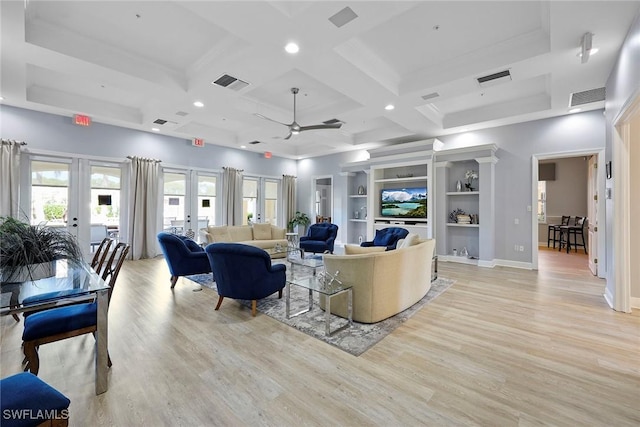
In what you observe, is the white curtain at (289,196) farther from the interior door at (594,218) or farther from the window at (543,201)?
the window at (543,201)

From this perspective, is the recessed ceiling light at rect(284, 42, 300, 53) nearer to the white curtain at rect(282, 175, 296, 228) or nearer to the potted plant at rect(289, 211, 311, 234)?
the white curtain at rect(282, 175, 296, 228)

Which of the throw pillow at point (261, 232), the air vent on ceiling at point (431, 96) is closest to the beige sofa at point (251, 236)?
the throw pillow at point (261, 232)

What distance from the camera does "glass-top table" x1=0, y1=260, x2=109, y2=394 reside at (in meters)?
1.73

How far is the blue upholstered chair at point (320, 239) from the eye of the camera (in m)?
6.81

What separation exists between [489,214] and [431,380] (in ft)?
16.6

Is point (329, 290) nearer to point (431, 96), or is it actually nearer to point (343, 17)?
point (343, 17)

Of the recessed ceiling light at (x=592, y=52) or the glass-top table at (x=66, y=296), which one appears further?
the recessed ceiling light at (x=592, y=52)

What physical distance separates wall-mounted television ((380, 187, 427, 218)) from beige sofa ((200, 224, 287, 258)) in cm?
305

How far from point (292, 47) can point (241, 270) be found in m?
2.72

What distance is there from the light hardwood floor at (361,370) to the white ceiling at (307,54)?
10.5 feet

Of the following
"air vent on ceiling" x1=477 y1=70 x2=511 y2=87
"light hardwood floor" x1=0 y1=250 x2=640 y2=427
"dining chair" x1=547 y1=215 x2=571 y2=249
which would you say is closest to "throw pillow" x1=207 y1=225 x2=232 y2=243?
"light hardwood floor" x1=0 y1=250 x2=640 y2=427

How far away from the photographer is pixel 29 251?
227 centimetres

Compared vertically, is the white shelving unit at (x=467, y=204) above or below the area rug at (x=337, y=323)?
above

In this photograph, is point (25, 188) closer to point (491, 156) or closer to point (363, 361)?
point (363, 361)
